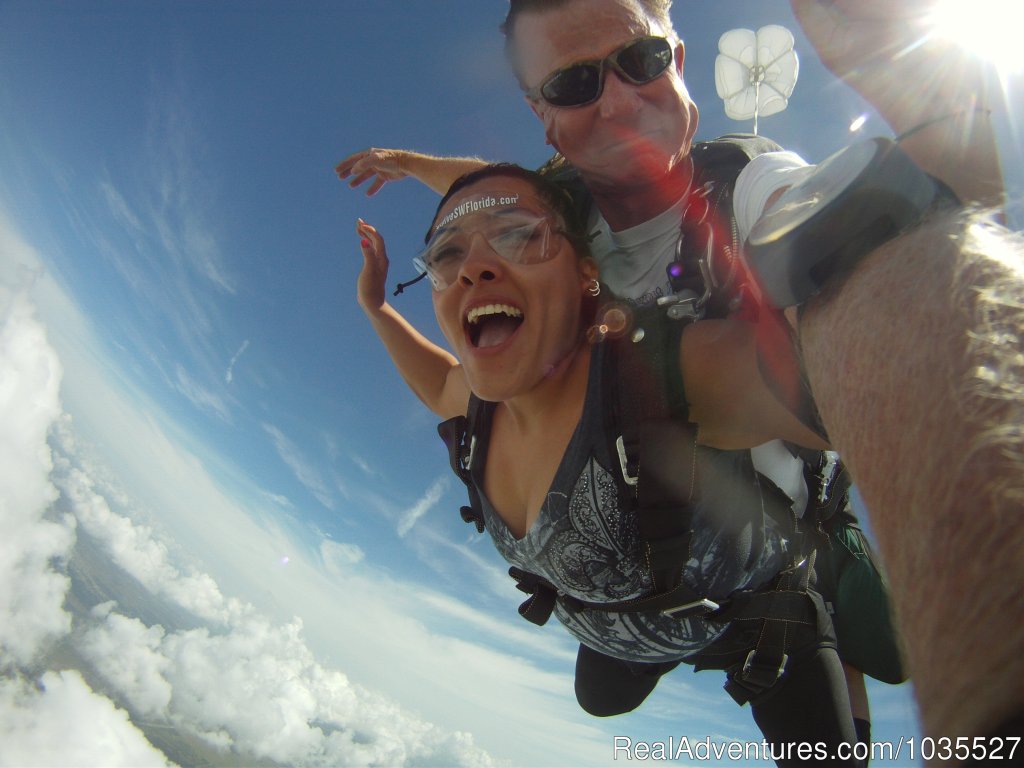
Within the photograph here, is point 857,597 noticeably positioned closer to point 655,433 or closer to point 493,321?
point 655,433

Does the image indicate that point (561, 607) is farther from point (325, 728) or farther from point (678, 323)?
point (325, 728)

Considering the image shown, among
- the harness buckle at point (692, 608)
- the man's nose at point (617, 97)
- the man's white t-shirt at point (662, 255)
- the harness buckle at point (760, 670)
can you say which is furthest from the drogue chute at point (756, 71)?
the harness buckle at point (760, 670)

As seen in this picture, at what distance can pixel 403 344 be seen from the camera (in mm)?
2855

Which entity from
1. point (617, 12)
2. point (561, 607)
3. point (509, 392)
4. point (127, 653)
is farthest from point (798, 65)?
point (127, 653)

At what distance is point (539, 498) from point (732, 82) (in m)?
3.16

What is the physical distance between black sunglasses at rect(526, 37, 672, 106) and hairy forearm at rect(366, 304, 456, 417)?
1.46 m

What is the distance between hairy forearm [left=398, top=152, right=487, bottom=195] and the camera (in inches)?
118

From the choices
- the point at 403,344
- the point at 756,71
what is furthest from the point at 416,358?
A: the point at 756,71

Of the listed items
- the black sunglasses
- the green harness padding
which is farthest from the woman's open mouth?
the green harness padding

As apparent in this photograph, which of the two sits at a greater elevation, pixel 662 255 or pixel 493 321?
pixel 493 321

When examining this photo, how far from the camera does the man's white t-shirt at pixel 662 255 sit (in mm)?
1523

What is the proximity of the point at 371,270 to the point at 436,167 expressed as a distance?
0.85 metres

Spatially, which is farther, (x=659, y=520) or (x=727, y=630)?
(x=727, y=630)

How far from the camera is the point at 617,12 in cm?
201
